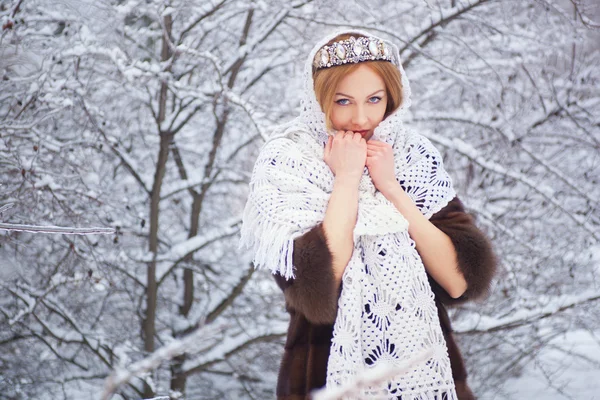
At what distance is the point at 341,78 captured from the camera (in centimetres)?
144

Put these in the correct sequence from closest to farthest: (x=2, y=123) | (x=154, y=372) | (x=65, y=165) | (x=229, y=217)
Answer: (x=2, y=123)
(x=65, y=165)
(x=154, y=372)
(x=229, y=217)

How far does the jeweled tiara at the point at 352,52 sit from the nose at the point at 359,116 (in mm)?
101

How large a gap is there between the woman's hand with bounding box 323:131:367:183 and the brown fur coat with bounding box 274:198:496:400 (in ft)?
0.46

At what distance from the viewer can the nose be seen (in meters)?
1.46

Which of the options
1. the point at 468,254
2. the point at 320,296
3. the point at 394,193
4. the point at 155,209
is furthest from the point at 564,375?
the point at 320,296

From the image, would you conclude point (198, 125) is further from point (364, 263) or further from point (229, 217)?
point (364, 263)

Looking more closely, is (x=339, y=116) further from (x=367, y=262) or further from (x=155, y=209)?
(x=155, y=209)

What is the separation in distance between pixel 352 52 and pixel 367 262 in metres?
0.45

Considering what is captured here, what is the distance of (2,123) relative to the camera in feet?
8.66

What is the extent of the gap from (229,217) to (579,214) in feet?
6.27

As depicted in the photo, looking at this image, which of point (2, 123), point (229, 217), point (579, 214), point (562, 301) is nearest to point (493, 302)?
point (562, 301)

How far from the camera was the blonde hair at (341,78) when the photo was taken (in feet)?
4.72

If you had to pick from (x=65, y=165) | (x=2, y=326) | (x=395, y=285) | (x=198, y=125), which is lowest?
(x=2, y=326)

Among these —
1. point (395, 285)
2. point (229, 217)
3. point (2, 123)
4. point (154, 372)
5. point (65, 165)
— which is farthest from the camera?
point (229, 217)
